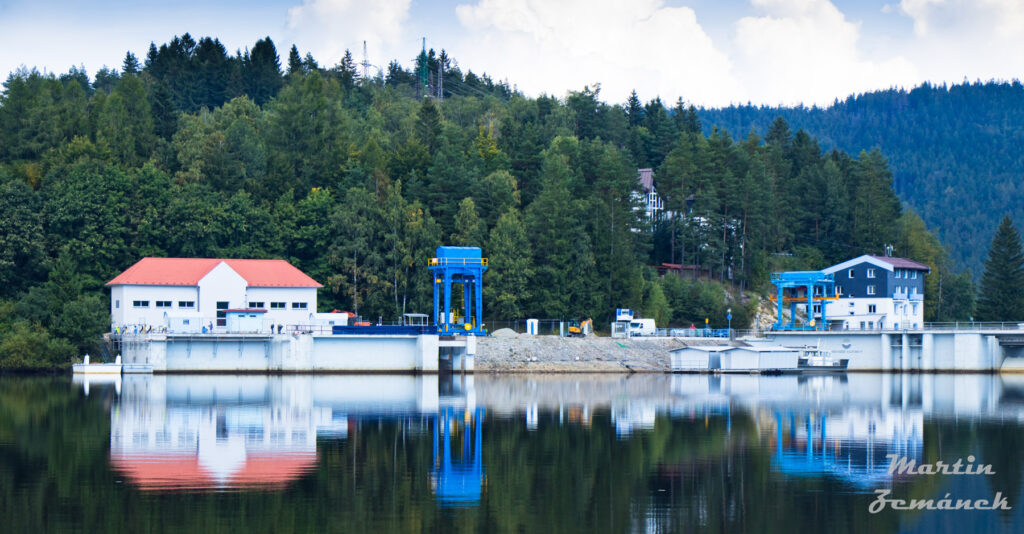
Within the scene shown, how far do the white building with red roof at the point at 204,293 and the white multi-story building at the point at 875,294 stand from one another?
40557mm

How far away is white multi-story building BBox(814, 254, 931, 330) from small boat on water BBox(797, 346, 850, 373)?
680 centimetres

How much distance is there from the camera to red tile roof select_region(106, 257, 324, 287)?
66500 millimetres

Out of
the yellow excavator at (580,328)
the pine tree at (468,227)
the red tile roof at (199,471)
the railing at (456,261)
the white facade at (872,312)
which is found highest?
the pine tree at (468,227)

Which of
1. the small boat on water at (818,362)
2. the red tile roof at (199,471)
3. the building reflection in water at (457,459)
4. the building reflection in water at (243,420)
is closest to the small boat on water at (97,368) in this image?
the building reflection in water at (243,420)

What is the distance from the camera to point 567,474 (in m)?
26.9

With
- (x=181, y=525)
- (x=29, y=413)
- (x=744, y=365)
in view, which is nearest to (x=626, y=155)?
(x=744, y=365)

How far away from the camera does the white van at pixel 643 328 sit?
75.9 m

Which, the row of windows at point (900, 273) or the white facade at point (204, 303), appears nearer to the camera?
the white facade at point (204, 303)

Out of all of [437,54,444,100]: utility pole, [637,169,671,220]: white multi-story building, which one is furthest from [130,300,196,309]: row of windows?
[437,54,444,100]: utility pole

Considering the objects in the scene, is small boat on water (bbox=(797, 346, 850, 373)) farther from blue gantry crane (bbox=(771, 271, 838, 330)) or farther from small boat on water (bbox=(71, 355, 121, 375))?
small boat on water (bbox=(71, 355, 121, 375))

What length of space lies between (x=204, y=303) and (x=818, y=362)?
40476 mm

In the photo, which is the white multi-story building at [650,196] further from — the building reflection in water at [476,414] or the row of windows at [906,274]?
the building reflection in water at [476,414]

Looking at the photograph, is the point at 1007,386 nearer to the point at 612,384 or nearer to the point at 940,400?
the point at 940,400

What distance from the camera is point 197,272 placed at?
67750 mm
